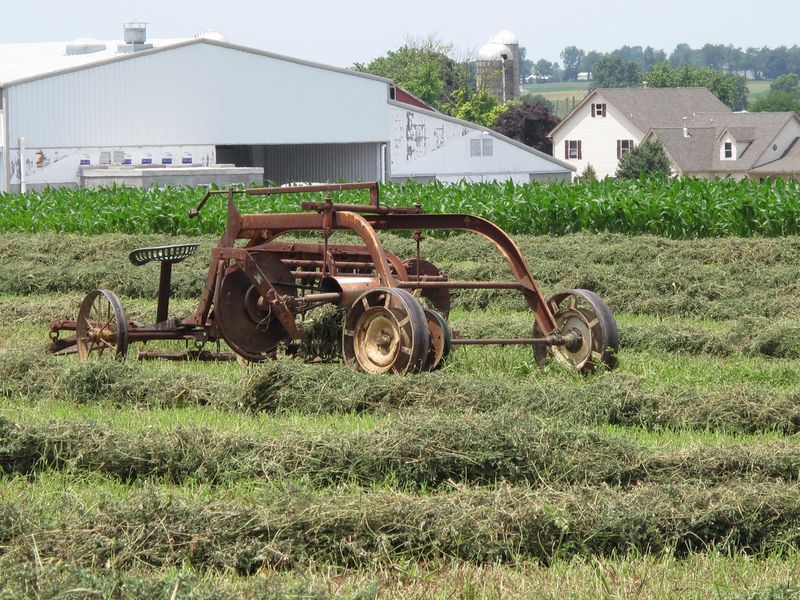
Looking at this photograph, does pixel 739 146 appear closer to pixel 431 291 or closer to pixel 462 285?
pixel 431 291

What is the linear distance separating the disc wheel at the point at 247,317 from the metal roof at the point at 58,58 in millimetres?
35225

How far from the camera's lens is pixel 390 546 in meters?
5.94

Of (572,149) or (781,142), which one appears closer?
(781,142)

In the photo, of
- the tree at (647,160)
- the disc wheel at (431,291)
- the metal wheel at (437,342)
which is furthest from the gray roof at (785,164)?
the metal wheel at (437,342)

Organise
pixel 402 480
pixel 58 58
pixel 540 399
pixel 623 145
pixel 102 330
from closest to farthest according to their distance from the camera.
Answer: pixel 402 480
pixel 540 399
pixel 102 330
pixel 58 58
pixel 623 145

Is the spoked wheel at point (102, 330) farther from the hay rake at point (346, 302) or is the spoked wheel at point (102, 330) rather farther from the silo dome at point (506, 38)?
the silo dome at point (506, 38)

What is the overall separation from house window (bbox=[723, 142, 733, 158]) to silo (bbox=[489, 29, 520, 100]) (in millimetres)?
48482

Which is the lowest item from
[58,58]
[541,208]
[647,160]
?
[541,208]

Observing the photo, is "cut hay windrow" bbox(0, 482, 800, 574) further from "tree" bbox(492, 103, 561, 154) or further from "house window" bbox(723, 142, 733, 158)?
"tree" bbox(492, 103, 561, 154)

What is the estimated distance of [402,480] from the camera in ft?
22.9

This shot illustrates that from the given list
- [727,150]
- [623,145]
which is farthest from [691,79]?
[727,150]

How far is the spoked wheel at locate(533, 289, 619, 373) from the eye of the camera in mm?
10562

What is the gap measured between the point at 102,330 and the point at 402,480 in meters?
5.50

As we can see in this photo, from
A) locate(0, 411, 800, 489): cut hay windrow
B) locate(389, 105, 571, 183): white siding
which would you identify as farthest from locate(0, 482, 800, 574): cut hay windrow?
locate(389, 105, 571, 183): white siding
